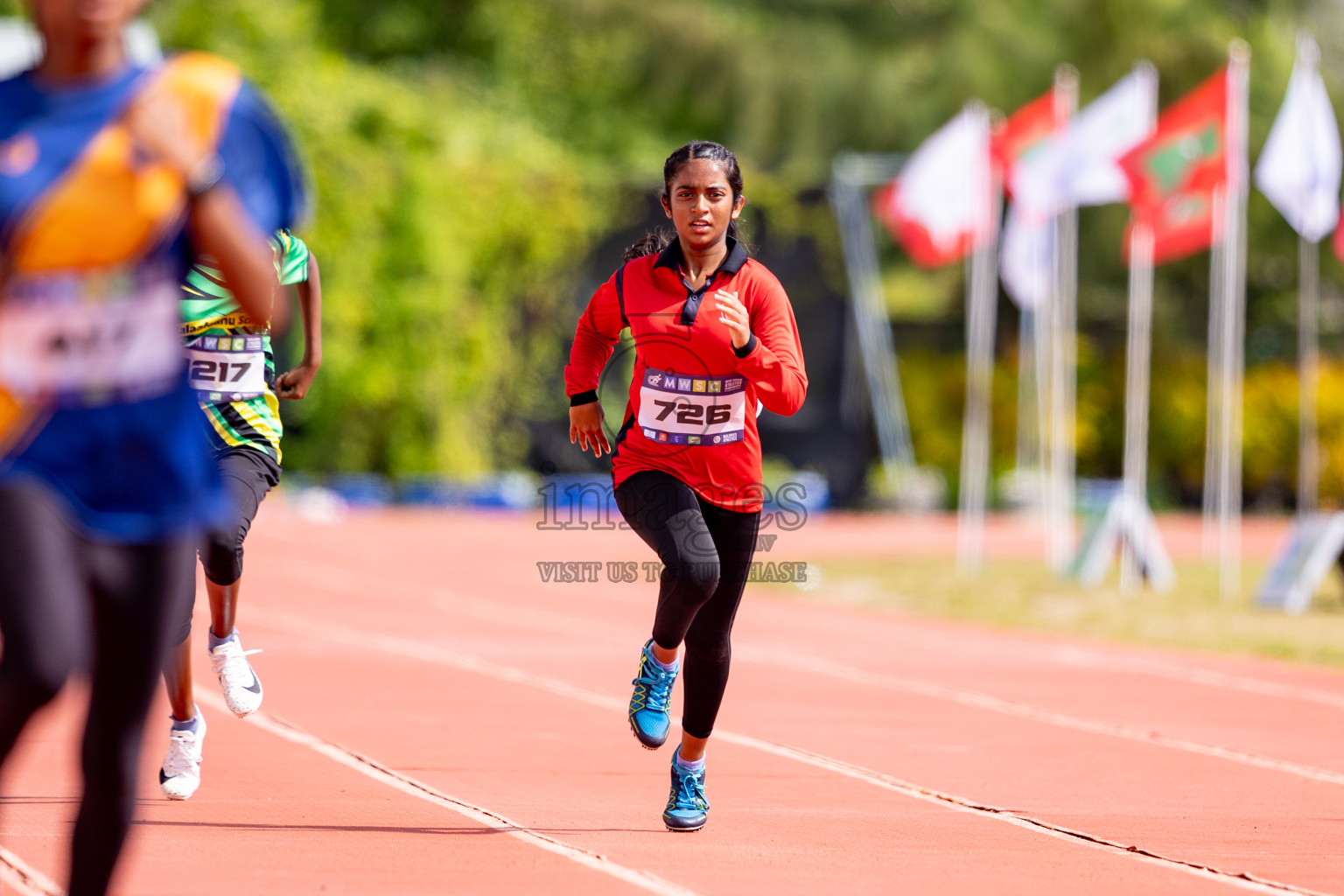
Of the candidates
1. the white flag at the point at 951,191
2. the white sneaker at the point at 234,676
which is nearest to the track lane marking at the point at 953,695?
the white sneaker at the point at 234,676

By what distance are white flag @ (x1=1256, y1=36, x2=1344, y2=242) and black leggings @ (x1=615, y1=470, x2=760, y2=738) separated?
12.3 metres

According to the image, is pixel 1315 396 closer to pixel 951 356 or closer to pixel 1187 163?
pixel 951 356

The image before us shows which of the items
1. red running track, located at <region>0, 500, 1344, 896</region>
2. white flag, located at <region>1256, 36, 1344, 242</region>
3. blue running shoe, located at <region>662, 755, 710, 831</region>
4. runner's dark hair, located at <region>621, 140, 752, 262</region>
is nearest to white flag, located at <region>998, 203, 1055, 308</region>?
white flag, located at <region>1256, 36, 1344, 242</region>

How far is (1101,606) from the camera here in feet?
51.1

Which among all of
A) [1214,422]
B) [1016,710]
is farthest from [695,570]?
[1214,422]

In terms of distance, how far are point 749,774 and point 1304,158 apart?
11.8 metres

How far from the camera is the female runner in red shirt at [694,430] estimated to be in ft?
17.8

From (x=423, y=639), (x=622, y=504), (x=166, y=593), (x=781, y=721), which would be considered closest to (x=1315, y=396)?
(x=423, y=639)

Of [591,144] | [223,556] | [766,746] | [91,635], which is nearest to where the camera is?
[91,635]

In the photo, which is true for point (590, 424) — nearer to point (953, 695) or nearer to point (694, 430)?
point (694, 430)

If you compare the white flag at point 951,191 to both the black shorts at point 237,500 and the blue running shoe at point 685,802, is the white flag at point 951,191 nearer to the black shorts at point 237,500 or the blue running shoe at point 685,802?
the black shorts at point 237,500

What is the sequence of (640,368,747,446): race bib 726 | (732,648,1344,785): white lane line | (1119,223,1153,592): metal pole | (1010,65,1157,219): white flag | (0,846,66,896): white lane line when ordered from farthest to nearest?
(1010,65,1157,219): white flag < (1119,223,1153,592): metal pole < (732,648,1344,785): white lane line < (640,368,747,446): race bib 726 < (0,846,66,896): white lane line

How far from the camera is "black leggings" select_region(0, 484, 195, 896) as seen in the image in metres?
3.16

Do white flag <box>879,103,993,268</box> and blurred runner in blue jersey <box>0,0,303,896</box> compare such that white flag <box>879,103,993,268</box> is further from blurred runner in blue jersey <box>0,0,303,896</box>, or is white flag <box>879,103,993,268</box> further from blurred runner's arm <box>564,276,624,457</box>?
blurred runner in blue jersey <box>0,0,303,896</box>
